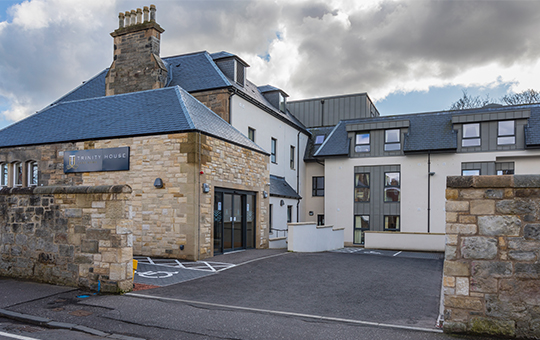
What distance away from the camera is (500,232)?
5.59 meters

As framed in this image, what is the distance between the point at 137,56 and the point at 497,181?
696 inches

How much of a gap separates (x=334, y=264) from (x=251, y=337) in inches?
287

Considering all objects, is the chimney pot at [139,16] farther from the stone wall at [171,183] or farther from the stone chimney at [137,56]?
the stone wall at [171,183]

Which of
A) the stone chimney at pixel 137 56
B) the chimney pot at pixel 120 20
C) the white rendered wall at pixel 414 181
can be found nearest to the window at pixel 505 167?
the white rendered wall at pixel 414 181

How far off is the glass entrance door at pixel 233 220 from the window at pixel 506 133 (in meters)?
14.5

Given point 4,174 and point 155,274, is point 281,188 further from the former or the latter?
point 155,274

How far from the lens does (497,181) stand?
562 cm

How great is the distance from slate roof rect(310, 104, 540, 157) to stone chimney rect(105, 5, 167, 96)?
11.2m

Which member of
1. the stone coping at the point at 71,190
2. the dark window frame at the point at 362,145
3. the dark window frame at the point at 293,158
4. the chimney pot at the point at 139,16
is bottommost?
the stone coping at the point at 71,190

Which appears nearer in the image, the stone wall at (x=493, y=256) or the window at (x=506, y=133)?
the stone wall at (x=493, y=256)

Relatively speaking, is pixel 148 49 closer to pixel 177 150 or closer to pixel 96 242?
pixel 177 150

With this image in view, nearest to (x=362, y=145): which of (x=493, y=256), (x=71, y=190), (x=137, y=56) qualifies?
(x=137, y=56)

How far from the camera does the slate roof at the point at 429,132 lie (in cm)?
2183

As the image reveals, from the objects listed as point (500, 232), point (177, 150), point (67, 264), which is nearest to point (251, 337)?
point (500, 232)
